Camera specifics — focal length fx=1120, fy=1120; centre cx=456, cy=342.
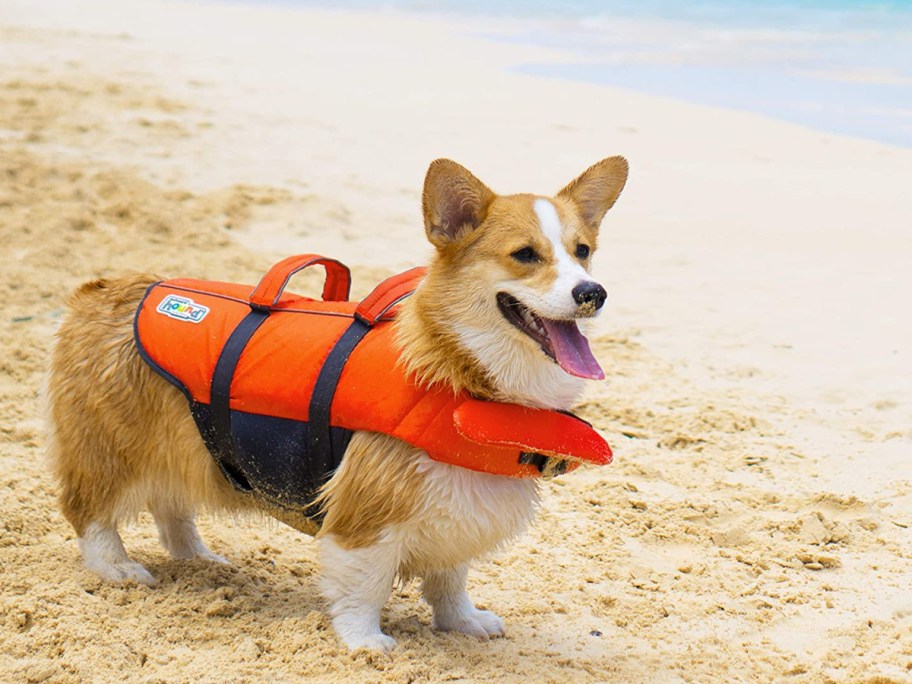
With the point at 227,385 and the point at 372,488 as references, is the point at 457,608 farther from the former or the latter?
the point at 227,385

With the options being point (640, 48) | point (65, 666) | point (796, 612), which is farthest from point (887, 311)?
point (640, 48)

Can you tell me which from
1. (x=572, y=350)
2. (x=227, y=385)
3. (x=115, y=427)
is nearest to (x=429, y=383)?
(x=572, y=350)

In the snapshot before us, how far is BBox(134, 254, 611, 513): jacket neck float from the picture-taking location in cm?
335

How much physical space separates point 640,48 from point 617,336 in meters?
16.3

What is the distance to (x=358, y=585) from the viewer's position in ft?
11.5

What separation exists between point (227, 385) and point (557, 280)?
3.65ft

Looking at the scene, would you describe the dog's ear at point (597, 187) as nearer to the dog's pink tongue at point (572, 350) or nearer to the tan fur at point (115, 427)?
the dog's pink tongue at point (572, 350)

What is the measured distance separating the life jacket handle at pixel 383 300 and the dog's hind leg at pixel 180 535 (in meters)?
1.11

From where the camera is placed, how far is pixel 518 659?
3561 millimetres

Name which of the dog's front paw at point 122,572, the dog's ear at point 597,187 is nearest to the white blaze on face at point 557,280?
the dog's ear at point 597,187

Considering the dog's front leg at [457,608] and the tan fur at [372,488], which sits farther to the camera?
the dog's front leg at [457,608]

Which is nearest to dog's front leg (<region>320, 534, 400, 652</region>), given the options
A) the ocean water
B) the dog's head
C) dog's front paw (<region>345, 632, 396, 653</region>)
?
dog's front paw (<region>345, 632, 396, 653</region>)

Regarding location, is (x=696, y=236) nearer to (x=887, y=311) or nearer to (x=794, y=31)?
(x=887, y=311)

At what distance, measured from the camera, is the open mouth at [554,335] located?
327cm
